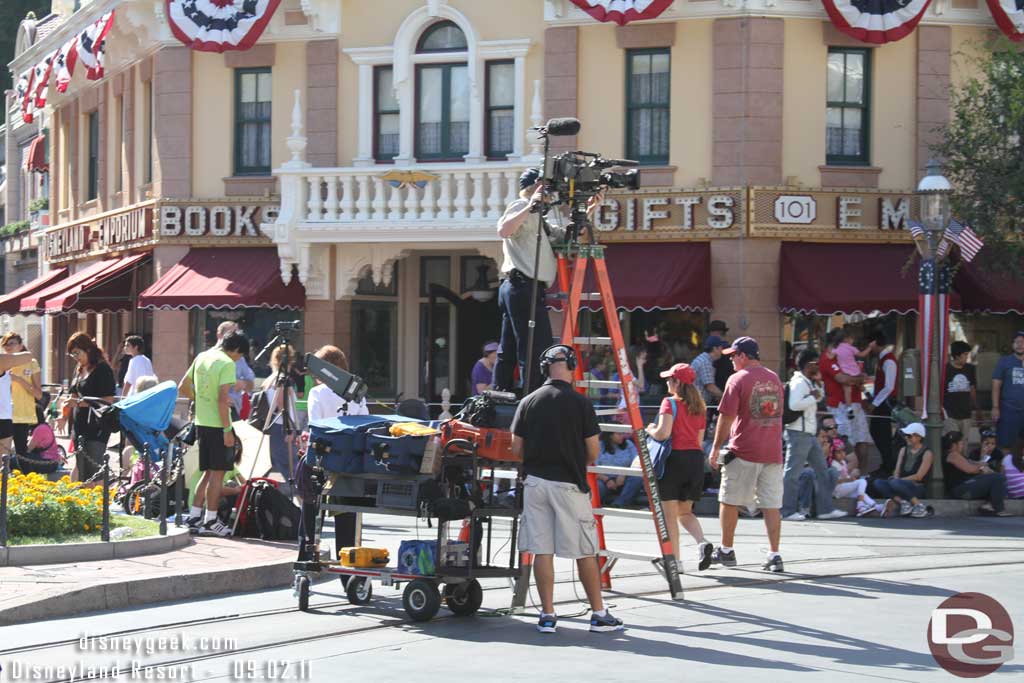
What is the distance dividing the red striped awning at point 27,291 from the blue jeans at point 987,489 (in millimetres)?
18794

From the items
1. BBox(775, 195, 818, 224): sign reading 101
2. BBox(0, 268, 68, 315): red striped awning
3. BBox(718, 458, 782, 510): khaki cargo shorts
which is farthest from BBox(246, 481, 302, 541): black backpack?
BBox(0, 268, 68, 315): red striped awning

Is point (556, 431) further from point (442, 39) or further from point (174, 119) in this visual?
point (174, 119)

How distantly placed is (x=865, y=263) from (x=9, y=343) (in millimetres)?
12075

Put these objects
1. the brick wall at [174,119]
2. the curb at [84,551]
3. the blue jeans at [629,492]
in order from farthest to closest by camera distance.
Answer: the brick wall at [174,119] → the blue jeans at [629,492] → the curb at [84,551]

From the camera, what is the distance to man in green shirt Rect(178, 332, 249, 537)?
1349 centimetres

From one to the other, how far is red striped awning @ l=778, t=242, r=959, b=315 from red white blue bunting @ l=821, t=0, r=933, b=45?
10.1ft

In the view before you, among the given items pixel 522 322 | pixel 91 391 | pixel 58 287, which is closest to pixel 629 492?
pixel 91 391

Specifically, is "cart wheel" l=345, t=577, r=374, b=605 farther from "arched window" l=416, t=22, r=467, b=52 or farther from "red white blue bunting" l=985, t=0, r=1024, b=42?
"red white blue bunting" l=985, t=0, r=1024, b=42

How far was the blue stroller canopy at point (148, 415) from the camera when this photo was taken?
15.2m

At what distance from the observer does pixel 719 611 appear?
10500mm

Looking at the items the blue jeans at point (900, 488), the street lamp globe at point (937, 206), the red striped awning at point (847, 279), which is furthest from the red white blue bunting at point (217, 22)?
the blue jeans at point (900, 488)

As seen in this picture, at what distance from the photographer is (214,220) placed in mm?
24375

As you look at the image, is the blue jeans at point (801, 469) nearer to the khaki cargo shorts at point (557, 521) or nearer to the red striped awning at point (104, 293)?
the khaki cargo shorts at point (557, 521)

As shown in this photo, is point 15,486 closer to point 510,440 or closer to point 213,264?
point 510,440
